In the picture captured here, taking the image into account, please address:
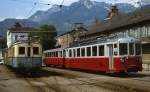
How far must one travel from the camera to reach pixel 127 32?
163 ft

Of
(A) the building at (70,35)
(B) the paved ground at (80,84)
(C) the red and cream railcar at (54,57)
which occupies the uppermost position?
(A) the building at (70,35)

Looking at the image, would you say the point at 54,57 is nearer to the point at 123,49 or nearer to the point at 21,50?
the point at 21,50

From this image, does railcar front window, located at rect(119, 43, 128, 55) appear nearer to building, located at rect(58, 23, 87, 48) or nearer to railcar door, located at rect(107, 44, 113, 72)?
railcar door, located at rect(107, 44, 113, 72)

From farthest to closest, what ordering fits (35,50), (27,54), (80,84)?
(35,50) → (27,54) → (80,84)

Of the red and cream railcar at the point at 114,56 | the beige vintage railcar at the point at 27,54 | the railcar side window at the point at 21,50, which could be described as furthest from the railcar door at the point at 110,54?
the railcar side window at the point at 21,50

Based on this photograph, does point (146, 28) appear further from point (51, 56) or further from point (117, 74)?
point (117, 74)

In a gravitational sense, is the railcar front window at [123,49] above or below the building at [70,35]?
below

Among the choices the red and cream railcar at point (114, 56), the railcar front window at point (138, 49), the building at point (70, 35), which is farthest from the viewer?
the building at point (70, 35)

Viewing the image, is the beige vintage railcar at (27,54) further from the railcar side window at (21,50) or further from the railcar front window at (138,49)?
the railcar front window at (138,49)

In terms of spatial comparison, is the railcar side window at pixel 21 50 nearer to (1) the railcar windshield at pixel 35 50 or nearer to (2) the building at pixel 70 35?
(1) the railcar windshield at pixel 35 50

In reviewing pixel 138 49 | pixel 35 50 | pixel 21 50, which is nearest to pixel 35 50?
pixel 35 50

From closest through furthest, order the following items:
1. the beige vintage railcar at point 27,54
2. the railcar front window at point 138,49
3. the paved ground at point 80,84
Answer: the paved ground at point 80,84, the railcar front window at point 138,49, the beige vintage railcar at point 27,54

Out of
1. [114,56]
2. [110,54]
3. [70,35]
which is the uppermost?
[70,35]

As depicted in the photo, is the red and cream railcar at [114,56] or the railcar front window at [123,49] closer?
the red and cream railcar at [114,56]
